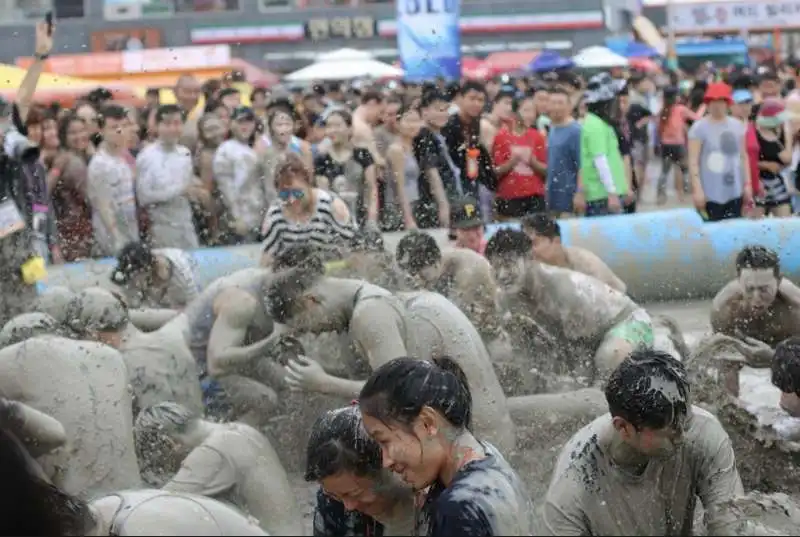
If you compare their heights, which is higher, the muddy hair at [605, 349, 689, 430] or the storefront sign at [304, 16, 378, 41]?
the muddy hair at [605, 349, 689, 430]

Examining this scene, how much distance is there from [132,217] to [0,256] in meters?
2.06

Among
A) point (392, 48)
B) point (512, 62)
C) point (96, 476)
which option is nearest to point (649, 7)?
point (392, 48)

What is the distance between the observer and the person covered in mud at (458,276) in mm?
6898

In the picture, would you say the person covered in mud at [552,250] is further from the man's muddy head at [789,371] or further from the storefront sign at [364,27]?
the storefront sign at [364,27]

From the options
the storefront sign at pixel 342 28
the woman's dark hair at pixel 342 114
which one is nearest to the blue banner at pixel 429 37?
the woman's dark hair at pixel 342 114

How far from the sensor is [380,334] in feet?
18.5

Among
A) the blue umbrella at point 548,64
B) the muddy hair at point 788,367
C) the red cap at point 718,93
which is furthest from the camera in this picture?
the blue umbrella at point 548,64

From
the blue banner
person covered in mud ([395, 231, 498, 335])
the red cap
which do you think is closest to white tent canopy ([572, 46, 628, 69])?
the blue banner

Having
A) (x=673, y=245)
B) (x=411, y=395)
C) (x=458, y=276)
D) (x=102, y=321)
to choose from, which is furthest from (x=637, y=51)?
(x=411, y=395)

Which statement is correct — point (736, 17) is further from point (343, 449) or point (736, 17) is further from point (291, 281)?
point (343, 449)

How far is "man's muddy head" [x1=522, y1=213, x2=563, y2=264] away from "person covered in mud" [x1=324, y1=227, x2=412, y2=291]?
75 cm

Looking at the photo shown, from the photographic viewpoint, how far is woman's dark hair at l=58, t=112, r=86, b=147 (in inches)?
404

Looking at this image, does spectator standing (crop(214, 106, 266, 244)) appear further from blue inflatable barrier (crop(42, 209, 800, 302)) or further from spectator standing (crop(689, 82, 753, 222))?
spectator standing (crop(689, 82, 753, 222))

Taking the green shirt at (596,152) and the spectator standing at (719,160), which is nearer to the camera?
the green shirt at (596,152)
